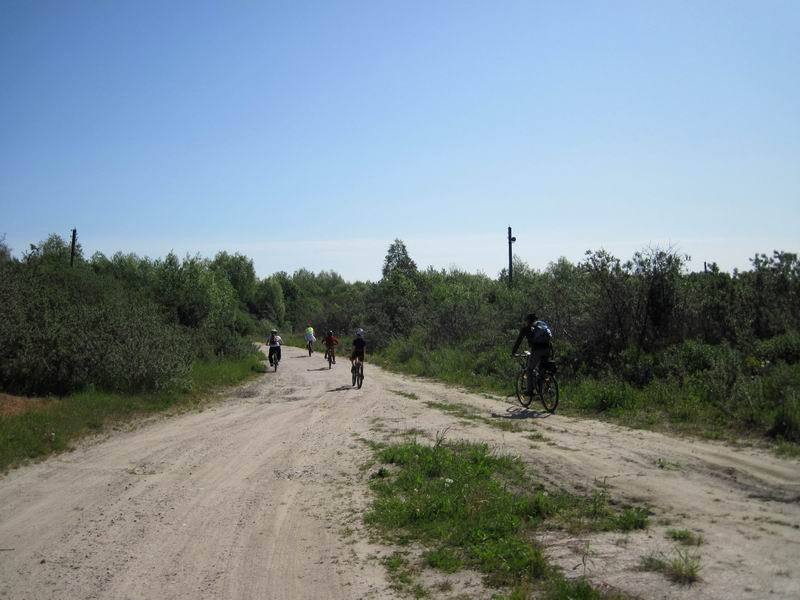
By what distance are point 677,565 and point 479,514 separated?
7.31 ft

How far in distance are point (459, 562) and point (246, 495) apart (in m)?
3.70

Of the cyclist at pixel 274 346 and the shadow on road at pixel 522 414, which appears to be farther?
the cyclist at pixel 274 346

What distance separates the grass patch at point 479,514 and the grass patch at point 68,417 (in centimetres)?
658

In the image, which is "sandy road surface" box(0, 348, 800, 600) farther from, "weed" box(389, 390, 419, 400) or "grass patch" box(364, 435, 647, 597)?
"weed" box(389, 390, 419, 400)

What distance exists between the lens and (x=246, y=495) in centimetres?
806

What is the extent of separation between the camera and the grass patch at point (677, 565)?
14.8 ft

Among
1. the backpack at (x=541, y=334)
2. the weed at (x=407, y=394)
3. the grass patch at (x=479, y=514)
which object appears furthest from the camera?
the weed at (x=407, y=394)

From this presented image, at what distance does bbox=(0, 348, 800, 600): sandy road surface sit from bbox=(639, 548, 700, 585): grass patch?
0.09 meters

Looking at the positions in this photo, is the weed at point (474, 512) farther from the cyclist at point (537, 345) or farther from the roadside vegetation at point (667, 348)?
the cyclist at point (537, 345)

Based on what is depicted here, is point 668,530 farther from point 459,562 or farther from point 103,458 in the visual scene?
point 103,458

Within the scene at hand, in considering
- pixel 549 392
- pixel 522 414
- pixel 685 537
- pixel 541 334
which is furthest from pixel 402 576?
pixel 541 334

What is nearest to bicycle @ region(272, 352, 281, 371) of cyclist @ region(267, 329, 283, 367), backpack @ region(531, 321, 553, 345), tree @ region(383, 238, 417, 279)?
cyclist @ region(267, 329, 283, 367)

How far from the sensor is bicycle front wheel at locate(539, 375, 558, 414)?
13.4m

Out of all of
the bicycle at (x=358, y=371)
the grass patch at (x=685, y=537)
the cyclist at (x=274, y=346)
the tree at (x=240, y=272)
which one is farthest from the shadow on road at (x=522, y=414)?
the tree at (x=240, y=272)
